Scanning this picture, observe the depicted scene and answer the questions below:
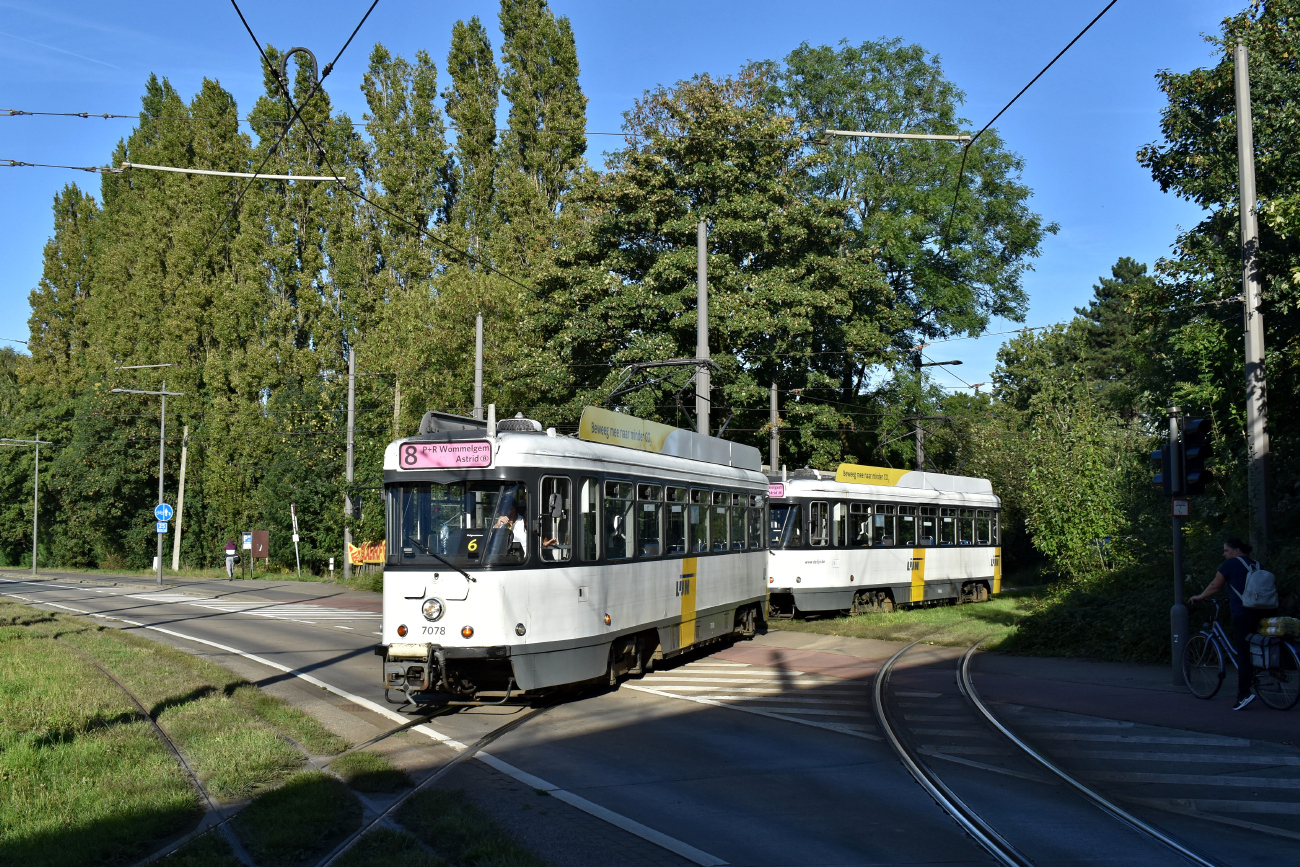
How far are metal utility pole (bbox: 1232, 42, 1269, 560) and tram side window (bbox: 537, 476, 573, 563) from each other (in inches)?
326

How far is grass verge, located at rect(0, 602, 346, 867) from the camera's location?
6445 mm

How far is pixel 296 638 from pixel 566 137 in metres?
33.8

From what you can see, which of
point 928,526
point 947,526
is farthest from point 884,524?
point 947,526

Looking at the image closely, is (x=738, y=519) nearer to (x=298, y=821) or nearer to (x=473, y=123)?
(x=298, y=821)

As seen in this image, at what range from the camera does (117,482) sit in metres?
58.8

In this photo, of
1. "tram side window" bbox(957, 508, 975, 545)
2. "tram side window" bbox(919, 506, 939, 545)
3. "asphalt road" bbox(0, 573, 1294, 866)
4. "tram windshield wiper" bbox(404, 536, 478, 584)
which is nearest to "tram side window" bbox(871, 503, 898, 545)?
"tram side window" bbox(919, 506, 939, 545)

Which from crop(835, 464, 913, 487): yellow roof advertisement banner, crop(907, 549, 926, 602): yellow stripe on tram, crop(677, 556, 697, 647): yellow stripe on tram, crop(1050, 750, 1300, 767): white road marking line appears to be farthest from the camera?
crop(907, 549, 926, 602): yellow stripe on tram

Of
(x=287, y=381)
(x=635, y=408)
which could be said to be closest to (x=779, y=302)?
(x=635, y=408)

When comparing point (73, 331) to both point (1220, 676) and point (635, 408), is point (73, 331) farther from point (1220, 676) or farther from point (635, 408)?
point (1220, 676)

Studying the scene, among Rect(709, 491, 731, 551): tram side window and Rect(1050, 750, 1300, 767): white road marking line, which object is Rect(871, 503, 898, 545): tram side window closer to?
Rect(709, 491, 731, 551): tram side window

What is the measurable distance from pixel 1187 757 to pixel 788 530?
12.7 m

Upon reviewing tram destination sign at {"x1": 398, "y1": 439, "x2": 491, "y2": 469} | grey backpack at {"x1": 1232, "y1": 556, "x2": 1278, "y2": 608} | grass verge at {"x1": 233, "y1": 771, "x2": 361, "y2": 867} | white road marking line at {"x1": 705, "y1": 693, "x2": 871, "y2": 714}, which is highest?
tram destination sign at {"x1": 398, "y1": 439, "x2": 491, "y2": 469}

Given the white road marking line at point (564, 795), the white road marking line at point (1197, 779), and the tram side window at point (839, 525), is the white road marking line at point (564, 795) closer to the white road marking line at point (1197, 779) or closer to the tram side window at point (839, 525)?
the white road marking line at point (1197, 779)

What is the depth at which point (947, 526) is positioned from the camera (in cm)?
2680
